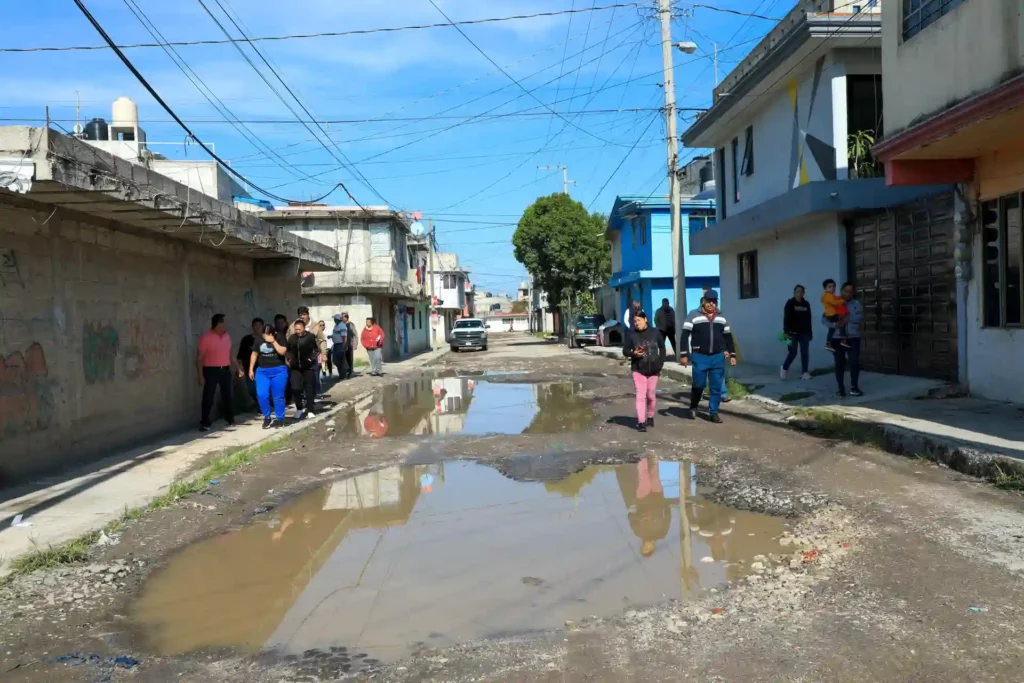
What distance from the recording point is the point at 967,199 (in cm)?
1066

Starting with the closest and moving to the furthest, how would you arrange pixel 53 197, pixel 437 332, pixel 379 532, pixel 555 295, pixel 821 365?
pixel 379 532 → pixel 53 197 → pixel 821 365 → pixel 555 295 → pixel 437 332

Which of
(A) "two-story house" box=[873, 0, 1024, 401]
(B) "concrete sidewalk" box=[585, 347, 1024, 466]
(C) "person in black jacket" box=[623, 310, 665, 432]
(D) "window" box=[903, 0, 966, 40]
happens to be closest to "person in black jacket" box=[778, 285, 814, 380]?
(B) "concrete sidewalk" box=[585, 347, 1024, 466]

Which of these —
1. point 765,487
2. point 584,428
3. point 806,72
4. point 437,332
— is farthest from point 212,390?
point 437,332

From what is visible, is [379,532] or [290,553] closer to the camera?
[290,553]

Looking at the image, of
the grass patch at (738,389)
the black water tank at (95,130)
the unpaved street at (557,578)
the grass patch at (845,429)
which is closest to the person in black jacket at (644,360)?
the unpaved street at (557,578)

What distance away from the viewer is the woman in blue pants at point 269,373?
11.3m

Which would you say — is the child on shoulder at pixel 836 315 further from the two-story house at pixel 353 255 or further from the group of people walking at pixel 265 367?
the two-story house at pixel 353 255

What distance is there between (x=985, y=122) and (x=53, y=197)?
10.0 metres

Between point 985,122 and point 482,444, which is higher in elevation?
point 985,122

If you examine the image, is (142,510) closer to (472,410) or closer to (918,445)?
(472,410)

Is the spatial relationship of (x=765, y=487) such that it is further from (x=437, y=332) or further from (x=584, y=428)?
(x=437, y=332)

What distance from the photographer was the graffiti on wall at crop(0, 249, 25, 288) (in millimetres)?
7820

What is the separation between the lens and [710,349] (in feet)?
36.5

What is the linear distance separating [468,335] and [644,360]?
29883 millimetres
